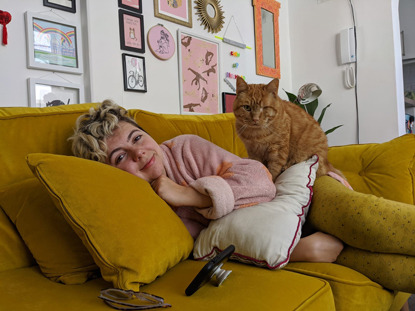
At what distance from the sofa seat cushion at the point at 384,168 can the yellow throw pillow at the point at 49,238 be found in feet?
4.31

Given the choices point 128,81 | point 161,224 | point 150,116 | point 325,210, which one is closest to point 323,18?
point 128,81

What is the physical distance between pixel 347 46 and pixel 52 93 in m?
2.63

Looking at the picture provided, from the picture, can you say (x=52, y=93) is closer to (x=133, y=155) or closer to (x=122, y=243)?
(x=133, y=155)

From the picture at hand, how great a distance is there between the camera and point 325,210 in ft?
3.85

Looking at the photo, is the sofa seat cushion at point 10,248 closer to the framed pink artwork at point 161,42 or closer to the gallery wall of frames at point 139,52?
the gallery wall of frames at point 139,52

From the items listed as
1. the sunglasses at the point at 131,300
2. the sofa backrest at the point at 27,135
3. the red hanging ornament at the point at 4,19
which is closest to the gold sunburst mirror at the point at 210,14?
the red hanging ornament at the point at 4,19

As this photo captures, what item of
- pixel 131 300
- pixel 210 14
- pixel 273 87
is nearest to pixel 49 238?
pixel 131 300

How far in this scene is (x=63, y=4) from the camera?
6.11 ft

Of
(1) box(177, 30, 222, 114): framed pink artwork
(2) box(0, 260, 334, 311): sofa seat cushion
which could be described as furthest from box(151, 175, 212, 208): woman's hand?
(1) box(177, 30, 222, 114): framed pink artwork

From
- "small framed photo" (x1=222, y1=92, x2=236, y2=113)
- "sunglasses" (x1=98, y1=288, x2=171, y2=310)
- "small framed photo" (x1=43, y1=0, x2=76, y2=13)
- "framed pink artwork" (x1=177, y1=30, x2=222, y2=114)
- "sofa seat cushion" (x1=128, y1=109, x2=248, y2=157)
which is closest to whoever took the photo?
"sunglasses" (x1=98, y1=288, x2=171, y2=310)

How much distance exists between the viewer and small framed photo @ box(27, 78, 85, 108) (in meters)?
1.72

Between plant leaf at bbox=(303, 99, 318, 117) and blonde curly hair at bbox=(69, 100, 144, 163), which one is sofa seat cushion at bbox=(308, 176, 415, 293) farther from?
plant leaf at bbox=(303, 99, 318, 117)

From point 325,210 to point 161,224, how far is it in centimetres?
59

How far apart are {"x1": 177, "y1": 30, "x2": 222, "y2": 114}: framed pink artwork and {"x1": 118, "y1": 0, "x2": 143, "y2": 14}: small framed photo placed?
1.15ft
